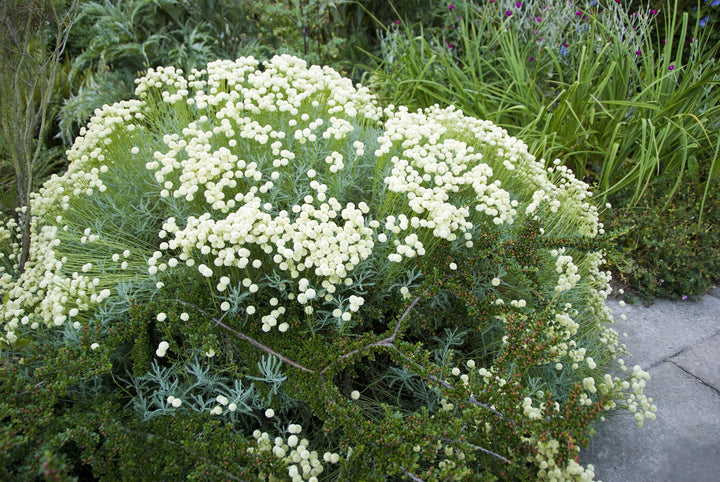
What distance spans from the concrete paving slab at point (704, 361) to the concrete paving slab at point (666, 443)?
109 millimetres

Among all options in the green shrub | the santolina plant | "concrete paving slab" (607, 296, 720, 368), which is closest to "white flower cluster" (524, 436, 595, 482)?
the santolina plant

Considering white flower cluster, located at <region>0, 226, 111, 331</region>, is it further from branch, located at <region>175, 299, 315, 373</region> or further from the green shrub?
the green shrub

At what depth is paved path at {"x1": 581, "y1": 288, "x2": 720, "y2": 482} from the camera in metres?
2.10

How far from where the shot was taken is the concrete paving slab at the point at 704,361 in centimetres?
264

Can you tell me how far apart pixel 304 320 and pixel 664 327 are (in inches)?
102

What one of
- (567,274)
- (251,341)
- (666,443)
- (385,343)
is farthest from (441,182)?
(666,443)

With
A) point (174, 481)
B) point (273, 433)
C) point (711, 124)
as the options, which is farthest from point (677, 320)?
point (174, 481)

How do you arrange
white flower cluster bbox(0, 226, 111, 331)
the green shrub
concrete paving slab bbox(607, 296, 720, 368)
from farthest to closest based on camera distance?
the green shrub
concrete paving slab bbox(607, 296, 720, 368)
white flower cluster bbox(0, 226, 111, 331)

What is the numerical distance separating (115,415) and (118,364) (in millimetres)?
496

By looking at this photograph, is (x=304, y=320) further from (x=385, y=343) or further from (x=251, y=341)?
(x=385, y=343)

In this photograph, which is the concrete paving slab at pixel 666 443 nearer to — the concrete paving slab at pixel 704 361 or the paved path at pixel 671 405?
the paved path at pixel 671 405

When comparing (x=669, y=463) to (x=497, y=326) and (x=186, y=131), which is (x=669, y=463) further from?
(x=186, y=131)

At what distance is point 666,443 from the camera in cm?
221

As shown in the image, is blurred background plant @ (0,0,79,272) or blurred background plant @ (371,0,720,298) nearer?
blurred background plant @ (0,0,79,272)
